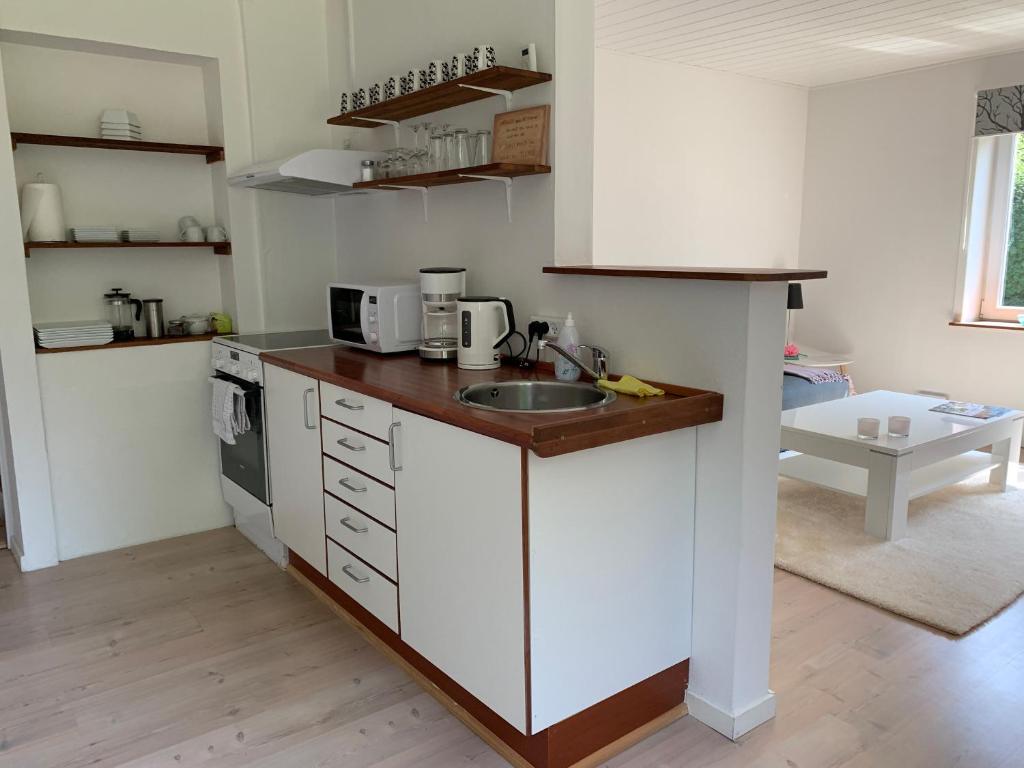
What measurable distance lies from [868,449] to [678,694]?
1.70 metres

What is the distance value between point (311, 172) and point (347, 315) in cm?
59

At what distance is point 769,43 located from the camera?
455cm

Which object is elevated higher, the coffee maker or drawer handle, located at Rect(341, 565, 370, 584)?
the coffee maker

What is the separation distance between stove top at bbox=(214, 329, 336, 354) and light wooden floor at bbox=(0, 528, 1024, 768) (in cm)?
98

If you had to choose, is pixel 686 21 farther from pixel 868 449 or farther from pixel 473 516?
pixel 473 516

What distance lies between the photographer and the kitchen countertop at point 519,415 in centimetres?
172

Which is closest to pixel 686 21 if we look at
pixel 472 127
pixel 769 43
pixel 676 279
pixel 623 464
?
pixel 769 43

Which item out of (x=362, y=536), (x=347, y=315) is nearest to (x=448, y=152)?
(x=347, y=315)

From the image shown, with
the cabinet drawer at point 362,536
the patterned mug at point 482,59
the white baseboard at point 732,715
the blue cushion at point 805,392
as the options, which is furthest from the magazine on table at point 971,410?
the cabinet drawer at point 362,536

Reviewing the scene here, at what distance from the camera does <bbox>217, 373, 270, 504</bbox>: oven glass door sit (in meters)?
3.12

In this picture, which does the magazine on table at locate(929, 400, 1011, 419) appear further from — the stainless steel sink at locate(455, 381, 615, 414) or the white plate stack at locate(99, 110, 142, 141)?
the white plate stack at locate(99, 110, 142, 141)

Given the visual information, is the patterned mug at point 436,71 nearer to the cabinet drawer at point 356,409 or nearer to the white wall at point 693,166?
the cabinet drawer at point 356,409

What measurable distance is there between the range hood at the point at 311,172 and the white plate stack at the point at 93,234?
1.84ft

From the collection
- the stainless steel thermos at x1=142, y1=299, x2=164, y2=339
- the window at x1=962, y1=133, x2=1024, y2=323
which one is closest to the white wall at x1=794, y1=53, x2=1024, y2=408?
the window at x1=962, y1=133, x2=1024, y2=323
